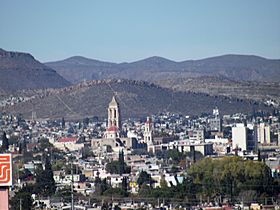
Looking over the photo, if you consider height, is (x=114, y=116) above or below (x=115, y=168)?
above

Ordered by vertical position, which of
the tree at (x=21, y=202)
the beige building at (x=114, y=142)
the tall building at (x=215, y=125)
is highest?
the tall building at (x=215, y=125)

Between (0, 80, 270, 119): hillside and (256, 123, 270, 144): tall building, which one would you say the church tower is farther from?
(0, 80, 270, 119): hillside

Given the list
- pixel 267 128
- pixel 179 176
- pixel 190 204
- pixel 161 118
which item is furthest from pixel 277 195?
pixel 161 118

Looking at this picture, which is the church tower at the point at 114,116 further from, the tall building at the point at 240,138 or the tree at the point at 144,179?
the tree at the point at 144,179

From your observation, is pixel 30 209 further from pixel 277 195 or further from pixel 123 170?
pixel 123 170

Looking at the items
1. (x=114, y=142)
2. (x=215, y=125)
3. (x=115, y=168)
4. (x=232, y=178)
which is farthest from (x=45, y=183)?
(x=215, y=125)

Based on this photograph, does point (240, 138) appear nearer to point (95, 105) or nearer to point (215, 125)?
point (215, 125)

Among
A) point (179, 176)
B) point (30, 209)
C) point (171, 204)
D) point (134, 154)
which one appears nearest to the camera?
point (30, 209)

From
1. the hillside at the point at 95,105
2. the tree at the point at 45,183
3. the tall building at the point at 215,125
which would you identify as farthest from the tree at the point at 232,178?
the hillside at the point at 95,105

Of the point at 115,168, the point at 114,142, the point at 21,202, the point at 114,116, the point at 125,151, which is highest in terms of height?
the point at 114,116

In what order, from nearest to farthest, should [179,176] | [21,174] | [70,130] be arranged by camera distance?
[179,176], [21,174], [70,130]

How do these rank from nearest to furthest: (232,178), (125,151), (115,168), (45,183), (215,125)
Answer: (232,178)
(45,183)
(115,168)
(125,151)
(215,125)
